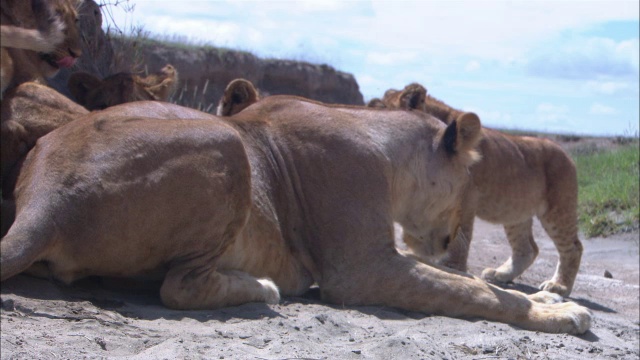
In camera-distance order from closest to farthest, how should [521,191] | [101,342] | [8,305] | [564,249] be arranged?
1. [101,342]
2. [8,305]
3. [521,191]
4. [564,249]

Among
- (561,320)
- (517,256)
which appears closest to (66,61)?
(561,320)

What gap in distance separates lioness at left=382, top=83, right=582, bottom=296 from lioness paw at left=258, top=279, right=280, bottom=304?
2725 millimetres

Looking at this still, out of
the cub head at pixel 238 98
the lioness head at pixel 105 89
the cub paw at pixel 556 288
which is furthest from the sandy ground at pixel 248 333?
the lioness head at pixel 105 89

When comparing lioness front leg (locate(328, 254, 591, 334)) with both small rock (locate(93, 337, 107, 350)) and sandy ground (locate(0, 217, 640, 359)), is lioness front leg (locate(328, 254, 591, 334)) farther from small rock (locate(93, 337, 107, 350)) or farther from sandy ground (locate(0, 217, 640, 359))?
small rock (locate(93, 337, 107, 350))

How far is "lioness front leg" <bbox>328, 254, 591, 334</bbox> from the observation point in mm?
5293

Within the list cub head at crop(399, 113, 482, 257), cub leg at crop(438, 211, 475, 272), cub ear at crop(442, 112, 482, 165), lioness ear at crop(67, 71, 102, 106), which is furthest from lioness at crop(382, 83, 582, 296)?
lioness ear at crop(67, 71, 102, 106)

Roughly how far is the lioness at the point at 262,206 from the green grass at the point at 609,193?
5.98 metres

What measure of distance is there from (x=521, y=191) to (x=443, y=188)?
7.63 ft

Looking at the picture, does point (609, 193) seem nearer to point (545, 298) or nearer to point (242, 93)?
point (545, 298)

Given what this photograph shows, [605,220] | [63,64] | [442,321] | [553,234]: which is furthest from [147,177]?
[605,220]

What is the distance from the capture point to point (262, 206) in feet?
17.4

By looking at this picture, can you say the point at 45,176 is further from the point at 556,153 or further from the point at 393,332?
the point at 556,153

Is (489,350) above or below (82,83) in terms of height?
below

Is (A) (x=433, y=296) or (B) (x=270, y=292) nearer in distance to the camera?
(B) (x=270, y=292)
